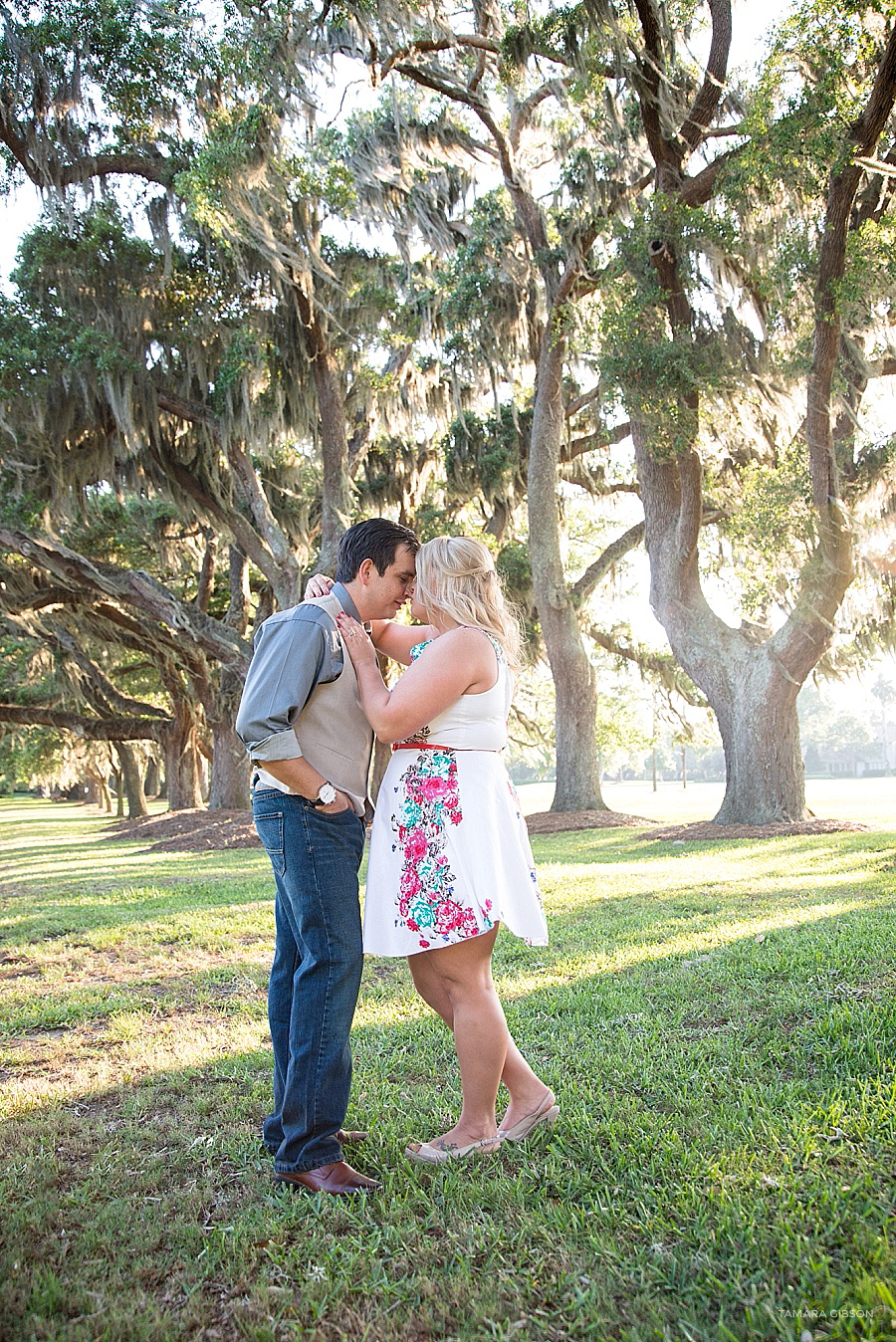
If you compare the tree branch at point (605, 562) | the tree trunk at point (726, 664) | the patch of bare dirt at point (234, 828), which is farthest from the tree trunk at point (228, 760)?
the tree trunk at point (726, 664)

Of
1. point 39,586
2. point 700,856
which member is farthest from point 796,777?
point 39,586

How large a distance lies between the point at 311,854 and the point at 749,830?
32.1 ft

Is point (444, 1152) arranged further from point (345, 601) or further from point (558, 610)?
point (558, 610)

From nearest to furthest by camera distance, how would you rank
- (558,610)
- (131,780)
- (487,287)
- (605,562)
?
(487,287)
(558,610)
(605,562)
(131,780)

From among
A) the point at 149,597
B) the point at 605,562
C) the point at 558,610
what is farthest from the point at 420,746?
the point at 605,562

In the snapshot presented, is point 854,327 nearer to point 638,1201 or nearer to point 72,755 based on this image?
point 638,1201

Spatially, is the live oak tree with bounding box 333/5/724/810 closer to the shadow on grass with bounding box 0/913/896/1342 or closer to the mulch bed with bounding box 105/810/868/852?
the mulch bed with bounding box 105/810/868/852

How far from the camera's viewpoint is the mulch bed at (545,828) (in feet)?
37.4

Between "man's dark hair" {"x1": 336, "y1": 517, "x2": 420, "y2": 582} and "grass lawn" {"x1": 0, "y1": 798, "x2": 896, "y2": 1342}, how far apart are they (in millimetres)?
1757

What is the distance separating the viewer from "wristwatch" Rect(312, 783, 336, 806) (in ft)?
8.59

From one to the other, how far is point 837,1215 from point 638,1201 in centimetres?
46

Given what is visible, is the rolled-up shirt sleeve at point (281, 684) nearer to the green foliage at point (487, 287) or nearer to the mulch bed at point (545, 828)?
the mulch bed at point (545, 828)

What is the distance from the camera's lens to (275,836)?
2.66 m

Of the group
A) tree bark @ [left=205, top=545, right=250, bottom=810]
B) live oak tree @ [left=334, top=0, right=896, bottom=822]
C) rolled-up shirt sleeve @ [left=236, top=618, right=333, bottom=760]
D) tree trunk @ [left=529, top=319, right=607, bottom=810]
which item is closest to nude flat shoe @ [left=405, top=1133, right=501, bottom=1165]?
rolled-up shirt sleeve @ [left=236, top=618, right=333, bottom=760]
